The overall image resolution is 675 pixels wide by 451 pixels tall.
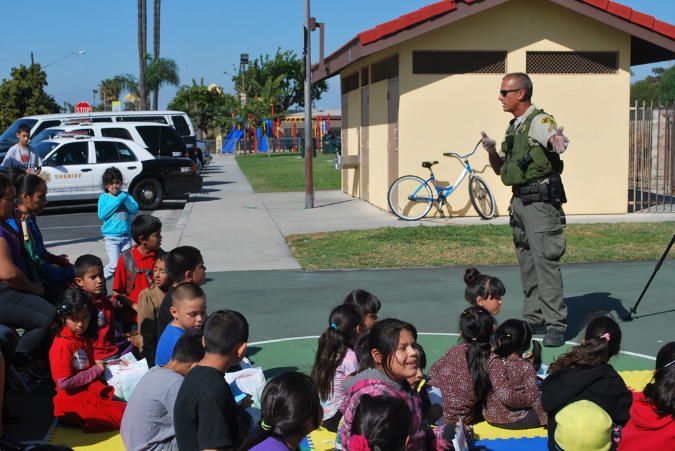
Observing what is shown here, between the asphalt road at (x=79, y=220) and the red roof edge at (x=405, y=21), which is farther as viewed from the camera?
the asphalt road at (x=79, y=220)

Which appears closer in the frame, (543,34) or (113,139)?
(543,34)

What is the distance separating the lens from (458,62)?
545 inches

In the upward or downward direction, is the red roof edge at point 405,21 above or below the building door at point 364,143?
above

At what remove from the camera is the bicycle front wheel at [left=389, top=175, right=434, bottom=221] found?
13.8m

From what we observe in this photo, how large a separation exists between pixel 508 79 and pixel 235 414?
14.3ft

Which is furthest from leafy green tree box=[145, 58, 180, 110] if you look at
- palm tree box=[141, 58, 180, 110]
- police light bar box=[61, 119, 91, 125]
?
police light bar box=[61, 119, 91, 125]

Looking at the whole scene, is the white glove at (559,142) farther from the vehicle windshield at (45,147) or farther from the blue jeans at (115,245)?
the vehicle windshield at (45,147)

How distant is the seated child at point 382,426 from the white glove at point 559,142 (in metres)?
3.71

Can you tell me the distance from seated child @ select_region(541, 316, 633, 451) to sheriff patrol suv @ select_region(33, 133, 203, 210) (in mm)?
14532

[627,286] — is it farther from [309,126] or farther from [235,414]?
[309,126]

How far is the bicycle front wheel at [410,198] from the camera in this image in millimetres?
13797

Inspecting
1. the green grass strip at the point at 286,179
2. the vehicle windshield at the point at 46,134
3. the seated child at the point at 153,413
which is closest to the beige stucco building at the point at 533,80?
the green grass strip at the point at 286,179

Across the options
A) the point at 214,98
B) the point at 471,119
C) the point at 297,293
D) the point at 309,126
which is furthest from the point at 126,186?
the point at 214,98

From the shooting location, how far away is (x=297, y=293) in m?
8.43
